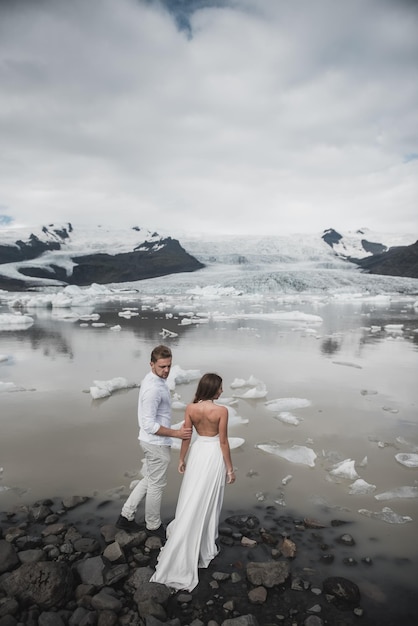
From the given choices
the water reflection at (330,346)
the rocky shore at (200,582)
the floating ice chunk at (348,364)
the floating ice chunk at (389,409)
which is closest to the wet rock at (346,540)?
the rocky shore at (200,582)

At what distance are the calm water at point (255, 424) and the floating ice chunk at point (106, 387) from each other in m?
0.16

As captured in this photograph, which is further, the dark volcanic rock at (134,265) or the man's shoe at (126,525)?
the dark volcanic rock at (134,265)

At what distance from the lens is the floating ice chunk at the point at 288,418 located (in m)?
6.56

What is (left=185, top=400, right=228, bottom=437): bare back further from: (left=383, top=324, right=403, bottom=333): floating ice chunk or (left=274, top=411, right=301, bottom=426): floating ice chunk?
(left=383, top=324, right=403, bottom=333): floating ice chunk

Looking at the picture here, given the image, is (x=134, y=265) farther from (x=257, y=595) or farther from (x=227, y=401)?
(x=257, y=595)

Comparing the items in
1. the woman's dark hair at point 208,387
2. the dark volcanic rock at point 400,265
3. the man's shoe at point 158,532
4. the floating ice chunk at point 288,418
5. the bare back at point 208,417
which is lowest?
the man's shoe at point 158,532

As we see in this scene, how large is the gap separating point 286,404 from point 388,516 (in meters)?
3.42

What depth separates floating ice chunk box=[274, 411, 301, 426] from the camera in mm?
6555

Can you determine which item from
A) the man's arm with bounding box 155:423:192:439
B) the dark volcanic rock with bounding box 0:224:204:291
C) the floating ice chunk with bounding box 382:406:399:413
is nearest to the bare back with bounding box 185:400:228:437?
the man's arm with bounding box 155:423:192:439

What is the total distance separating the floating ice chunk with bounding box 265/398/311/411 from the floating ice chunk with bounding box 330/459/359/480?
2.37m

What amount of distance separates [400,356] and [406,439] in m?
7.34

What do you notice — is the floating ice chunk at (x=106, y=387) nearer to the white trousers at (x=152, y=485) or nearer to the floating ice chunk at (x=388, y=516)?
the white trousers at (x=152, y=485)

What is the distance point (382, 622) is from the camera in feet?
9.19

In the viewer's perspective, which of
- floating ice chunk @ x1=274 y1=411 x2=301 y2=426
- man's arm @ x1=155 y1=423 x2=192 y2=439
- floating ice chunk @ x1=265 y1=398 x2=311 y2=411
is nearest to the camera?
A: man's arm @ x1=155 y1=423 x2=192 y2=439
